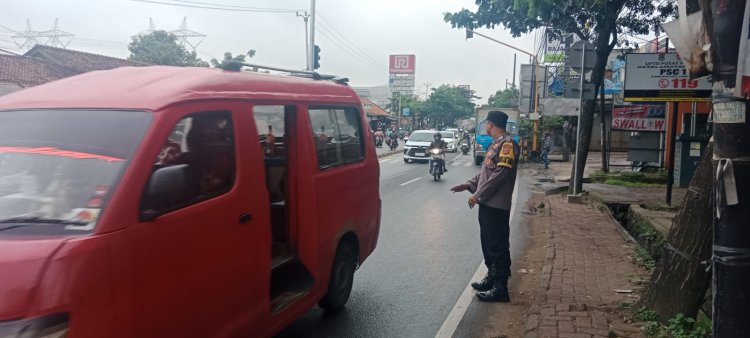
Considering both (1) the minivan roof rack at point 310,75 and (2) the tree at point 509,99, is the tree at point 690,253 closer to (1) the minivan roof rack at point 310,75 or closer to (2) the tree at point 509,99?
(1) the minivan roof rack at point 310,75

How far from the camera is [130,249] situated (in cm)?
248

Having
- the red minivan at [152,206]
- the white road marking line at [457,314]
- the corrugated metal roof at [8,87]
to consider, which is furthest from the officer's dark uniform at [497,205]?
the corrugated metal roof at [8,87]

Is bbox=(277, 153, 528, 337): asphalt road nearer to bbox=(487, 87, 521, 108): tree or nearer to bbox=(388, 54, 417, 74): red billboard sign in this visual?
bbox=(487, 87, 521, 108): tree

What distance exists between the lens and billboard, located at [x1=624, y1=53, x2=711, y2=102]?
36.7ft

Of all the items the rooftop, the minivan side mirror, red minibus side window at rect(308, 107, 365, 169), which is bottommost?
the minivan side mirror

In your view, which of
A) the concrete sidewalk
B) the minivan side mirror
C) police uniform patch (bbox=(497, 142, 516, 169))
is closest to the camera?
the minivan side mirror

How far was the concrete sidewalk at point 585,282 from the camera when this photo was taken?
4.45 metres

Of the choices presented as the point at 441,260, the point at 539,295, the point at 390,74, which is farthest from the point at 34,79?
the point at 390,74

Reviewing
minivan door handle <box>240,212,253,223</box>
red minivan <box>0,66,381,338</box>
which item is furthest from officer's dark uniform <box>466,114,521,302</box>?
minivan door handle <box>240,212,253,223</box>

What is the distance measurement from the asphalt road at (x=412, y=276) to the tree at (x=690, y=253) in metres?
1.56

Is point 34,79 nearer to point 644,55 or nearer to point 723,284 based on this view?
point 644,55

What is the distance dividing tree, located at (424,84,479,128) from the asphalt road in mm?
59387

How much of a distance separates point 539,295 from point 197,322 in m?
3.47

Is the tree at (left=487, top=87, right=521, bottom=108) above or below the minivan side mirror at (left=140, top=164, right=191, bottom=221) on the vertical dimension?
above
